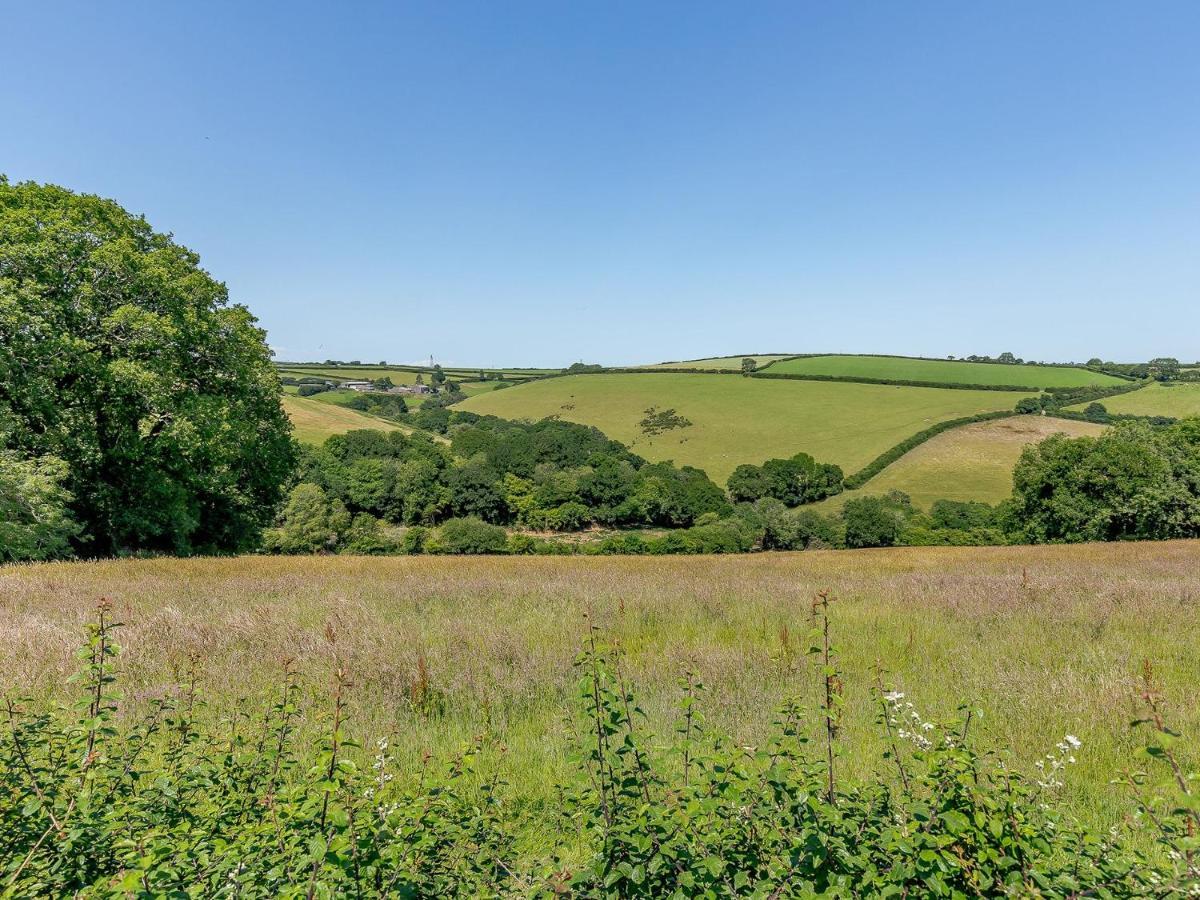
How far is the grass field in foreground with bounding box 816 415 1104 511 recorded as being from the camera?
68.7 metres

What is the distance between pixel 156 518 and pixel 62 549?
8.02ft

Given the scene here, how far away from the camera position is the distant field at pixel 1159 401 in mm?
81062

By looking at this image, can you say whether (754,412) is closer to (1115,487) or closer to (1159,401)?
(1115,487)

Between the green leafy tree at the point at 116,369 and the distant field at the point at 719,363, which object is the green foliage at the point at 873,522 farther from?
the distant field at the point at 719,363

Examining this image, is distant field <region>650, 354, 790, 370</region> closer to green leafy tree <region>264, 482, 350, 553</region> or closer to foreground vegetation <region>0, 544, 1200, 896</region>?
green leafy tree <region>264, 482, 350, 553</region>

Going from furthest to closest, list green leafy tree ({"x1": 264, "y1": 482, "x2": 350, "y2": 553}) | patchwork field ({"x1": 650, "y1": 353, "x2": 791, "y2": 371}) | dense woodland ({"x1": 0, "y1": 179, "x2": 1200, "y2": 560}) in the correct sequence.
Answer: patchwork field ({"x1": 650, "y1": 353, "x2": 791, "y2": 371}), green leafy tree ({"x1": 264, "y1": 482, "x2": 350, "y2": 553}), dense woodland ({"x1": 0, "y1": 179, "x2": 1200, "y2": 560})

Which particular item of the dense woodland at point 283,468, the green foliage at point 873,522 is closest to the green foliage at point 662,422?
the dense woodland at point 283,468

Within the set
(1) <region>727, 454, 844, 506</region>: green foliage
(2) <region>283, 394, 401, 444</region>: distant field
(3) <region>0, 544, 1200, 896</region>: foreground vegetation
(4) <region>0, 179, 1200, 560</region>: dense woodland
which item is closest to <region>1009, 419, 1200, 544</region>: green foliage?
(4) <region>0, 179, 1200, 560</region>: dense woodland

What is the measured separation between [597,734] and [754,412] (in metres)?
104

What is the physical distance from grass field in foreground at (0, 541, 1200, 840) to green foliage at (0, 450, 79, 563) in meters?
4.80

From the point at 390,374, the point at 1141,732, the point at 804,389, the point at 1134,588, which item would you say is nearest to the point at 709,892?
the point at 1141,732

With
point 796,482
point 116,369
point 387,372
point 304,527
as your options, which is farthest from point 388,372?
point 116,369

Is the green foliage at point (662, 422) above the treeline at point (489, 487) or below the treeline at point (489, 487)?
above

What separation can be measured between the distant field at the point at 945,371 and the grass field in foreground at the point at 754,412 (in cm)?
903
